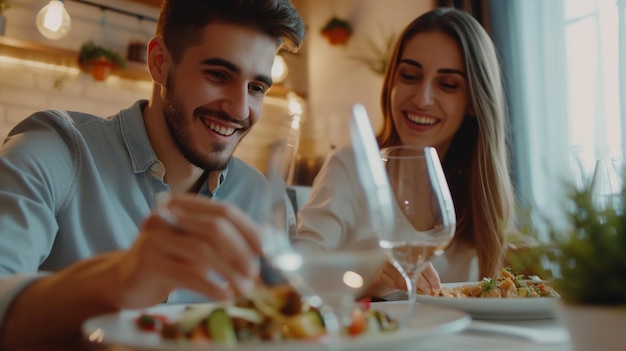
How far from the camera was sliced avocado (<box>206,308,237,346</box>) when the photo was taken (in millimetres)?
462

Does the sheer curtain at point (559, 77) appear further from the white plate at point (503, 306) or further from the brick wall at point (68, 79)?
the white plate at point (503, 306)

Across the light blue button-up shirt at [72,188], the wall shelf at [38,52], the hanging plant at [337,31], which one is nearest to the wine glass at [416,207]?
the light blue button-up shirt at [72,188]

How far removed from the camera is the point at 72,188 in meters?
1.14

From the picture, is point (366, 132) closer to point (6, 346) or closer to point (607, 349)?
point (607, 349)

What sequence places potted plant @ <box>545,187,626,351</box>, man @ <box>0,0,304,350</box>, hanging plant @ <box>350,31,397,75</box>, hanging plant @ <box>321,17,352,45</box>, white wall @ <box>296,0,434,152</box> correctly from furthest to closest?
1. hanging plant @ <box>321,17,352,45</box>
2. white wall @ <box>296,0,434,152</box>
3. hanging plant @ <box>350,31,397,75</box>
4. man @ <box>0,0,304,350</box>
5. potted plant @ <box>545,187,626,351</box>

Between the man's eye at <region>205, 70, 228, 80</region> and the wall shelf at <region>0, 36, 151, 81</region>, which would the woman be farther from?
the wall shelf at <region>0, 36, 151, 81</region>

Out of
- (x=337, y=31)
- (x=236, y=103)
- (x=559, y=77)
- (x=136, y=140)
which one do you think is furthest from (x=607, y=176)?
(x=337, y=31)

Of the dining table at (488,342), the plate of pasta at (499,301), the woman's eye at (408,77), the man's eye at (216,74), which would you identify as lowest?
the plate of pasta at (499,301)

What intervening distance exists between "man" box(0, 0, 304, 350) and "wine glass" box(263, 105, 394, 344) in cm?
3

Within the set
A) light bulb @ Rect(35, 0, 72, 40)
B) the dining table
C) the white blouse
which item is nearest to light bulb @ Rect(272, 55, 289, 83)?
light bulb @ Rect(35, 0, 72, 40)

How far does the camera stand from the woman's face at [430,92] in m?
1.62

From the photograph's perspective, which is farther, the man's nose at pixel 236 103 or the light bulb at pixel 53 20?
the light bulb at pixel 53 20

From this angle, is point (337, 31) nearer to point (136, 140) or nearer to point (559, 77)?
point (559, 77)

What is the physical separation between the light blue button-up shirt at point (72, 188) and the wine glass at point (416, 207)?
603 millimetres
